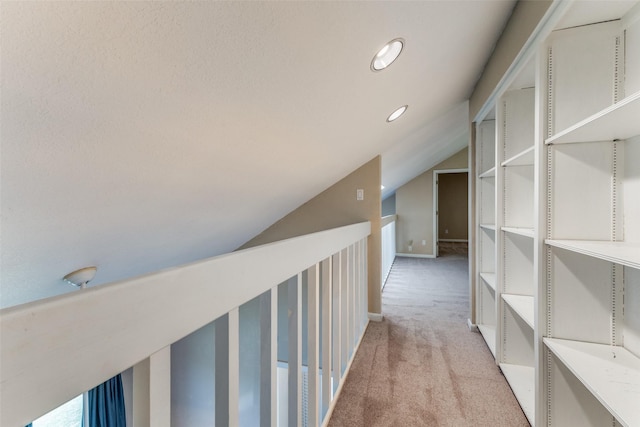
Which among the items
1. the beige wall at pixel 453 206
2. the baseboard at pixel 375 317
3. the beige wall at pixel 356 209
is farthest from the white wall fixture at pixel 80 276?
the beige wall at pixel 453 206

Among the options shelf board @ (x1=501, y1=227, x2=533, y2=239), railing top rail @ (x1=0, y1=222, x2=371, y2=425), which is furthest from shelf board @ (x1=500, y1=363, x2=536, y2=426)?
railing top rail @ (x1=0, y1=222, x2=371, y2=425)

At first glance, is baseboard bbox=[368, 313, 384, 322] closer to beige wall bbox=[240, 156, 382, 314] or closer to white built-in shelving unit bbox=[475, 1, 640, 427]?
beige wall bbox=[240, 156, 382, 314]

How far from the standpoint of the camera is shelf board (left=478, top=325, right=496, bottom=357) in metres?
2.03

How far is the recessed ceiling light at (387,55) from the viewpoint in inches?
48.8

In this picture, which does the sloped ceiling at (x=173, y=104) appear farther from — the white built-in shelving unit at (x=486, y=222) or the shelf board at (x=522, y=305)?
the shelf board at (x=522, y=305)

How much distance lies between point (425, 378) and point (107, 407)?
264 centimetres

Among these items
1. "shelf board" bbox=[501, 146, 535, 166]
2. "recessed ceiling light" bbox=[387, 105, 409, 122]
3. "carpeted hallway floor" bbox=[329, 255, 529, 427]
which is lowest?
"carpeted hallway floor" bbox=[329, 255, 529, 427]

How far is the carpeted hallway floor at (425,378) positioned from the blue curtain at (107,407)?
7.00 ft

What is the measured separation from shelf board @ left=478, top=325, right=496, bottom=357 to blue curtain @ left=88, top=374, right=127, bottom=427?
3.07 m

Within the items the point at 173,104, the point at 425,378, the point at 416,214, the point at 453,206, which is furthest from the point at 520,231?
the point at 453,206

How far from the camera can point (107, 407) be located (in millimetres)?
2322

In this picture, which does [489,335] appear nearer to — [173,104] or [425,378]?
[425,378]

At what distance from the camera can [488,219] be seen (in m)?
2.36

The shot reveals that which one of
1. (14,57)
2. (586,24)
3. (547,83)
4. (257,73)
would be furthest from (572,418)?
(14,57)
